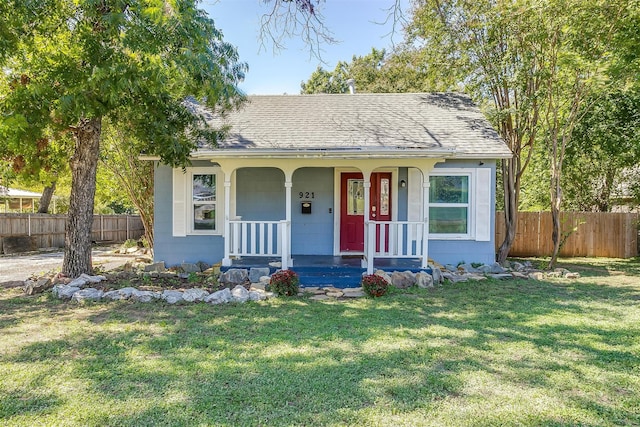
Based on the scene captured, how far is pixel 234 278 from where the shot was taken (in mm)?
7039

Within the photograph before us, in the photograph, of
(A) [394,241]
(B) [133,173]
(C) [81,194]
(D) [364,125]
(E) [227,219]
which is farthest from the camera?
(B) [133,173]

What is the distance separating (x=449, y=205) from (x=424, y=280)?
2.31 m

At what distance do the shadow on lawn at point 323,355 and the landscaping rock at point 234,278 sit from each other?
1323 millimetres

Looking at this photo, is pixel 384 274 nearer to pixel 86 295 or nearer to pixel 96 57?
pixel 86 295

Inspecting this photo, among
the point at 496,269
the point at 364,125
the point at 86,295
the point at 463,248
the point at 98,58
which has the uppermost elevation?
the point at 98,58

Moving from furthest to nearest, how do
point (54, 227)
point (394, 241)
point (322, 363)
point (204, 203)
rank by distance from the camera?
point (54, 227) → point (204, 203) → point (394, 241) → point (322, 363)

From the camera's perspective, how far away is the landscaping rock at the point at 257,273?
7090mm

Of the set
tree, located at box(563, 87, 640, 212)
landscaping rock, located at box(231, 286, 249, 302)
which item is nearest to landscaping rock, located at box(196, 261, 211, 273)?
landscaping rock, located at box(231, 286, 249, 302)

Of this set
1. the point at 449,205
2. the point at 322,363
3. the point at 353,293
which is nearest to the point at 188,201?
the point at 353,293

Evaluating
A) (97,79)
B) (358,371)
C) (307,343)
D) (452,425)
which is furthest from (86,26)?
(452,425)

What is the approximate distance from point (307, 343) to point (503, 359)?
1.91m

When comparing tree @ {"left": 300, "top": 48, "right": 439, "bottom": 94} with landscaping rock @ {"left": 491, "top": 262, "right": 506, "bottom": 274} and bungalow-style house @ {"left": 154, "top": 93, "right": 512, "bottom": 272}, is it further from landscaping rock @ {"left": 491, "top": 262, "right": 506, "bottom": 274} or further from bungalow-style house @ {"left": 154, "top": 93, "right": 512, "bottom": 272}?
landscaping rock @ {"left": 491, "top": 262, "right": 506, "bottom": 274}

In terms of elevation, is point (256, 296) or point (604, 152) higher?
point (604, 152)

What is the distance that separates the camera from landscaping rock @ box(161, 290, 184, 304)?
231 inches
